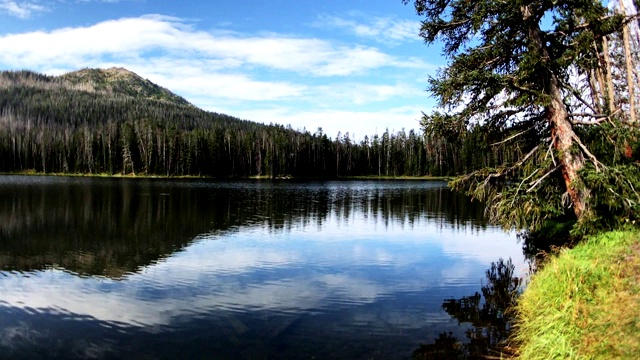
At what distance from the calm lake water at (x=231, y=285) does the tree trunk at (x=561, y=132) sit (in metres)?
4.83

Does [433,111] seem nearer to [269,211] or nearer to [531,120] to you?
[531,120]

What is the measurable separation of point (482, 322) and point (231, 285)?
8.66 metres

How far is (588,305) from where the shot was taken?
885cm

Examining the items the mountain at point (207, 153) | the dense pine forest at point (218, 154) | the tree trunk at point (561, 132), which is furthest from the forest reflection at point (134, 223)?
the dense pine forest at point (218, 154)

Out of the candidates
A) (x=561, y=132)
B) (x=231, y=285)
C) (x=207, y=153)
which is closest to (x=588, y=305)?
(x=561, y=132)

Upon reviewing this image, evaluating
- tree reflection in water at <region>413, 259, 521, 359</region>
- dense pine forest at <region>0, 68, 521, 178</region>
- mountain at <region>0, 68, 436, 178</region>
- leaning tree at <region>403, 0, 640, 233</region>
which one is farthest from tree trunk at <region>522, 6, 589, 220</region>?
dense pine forest at <region>0, 68, 521, 178</region>

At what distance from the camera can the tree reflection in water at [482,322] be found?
10.4 metres

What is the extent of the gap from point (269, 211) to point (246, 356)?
32619 mm

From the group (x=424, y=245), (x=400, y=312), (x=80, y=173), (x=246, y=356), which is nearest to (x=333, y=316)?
(x=400, y=312)

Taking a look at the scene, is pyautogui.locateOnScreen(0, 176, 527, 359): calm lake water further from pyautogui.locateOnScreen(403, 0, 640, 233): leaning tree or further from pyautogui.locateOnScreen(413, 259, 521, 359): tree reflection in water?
pyautogui.locateOnScreen(403, 0, 640, 233): leaning tree

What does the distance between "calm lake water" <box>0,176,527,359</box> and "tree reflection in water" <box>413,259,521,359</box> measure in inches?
13.4

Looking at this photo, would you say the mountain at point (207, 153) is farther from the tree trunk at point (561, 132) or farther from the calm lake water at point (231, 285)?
the tree trunk at point (561, 132)

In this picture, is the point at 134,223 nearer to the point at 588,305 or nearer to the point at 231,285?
the point at 231,285

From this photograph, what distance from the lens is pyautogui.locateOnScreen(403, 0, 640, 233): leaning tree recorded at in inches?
500
